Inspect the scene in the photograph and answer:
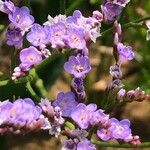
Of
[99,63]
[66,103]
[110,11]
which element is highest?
[99,63]

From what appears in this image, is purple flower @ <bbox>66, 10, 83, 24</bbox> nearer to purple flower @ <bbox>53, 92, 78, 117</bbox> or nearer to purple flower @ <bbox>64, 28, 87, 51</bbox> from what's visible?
purple flower @ <bbox>64, 28, 87, 51</bbox>

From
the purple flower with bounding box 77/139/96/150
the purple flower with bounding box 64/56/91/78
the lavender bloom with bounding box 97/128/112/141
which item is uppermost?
the purple flower with bounding box 64/56/91/78

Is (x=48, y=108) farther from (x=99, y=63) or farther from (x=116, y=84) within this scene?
(x=99, y=63)

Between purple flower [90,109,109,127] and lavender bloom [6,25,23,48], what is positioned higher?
lavender bloom [6,25,23,48]

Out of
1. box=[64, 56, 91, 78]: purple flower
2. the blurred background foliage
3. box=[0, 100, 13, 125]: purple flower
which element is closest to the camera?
box=[0, 100, 13, 125]: purple flower

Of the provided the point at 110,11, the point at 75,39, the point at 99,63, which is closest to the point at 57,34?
the point at 75,39

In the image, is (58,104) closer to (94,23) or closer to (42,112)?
(42,112)

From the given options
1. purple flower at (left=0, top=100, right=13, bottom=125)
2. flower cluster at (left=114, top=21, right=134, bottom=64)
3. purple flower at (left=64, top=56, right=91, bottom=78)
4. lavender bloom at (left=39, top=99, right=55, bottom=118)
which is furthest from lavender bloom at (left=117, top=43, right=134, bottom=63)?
purple flower at (left=0, top=100, right=13, bottom=125)
